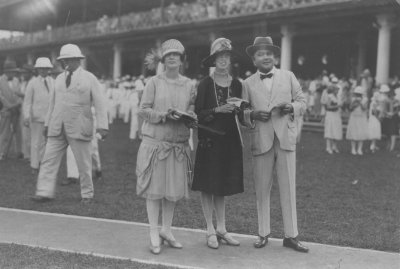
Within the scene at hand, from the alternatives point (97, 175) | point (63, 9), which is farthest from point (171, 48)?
point (63, 9)

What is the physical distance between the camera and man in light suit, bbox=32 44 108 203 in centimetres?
706

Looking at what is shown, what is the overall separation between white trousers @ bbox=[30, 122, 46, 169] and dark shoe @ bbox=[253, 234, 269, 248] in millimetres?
5230

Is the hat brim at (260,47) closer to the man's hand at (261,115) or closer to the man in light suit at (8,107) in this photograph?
the man's hand at (261,115)

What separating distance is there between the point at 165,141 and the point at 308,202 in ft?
9.60

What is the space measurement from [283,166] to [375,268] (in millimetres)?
1209

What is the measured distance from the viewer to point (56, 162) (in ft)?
23.6

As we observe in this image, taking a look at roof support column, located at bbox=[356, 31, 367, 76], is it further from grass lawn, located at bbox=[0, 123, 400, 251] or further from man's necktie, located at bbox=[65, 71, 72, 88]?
man's necktie, located at bbox=[65, 71, 72, 88]

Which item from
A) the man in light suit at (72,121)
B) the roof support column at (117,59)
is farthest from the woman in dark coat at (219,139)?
the roof support column at (117,59)

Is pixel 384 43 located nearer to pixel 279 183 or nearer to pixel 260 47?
pixel 260 47

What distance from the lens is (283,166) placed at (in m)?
5.23

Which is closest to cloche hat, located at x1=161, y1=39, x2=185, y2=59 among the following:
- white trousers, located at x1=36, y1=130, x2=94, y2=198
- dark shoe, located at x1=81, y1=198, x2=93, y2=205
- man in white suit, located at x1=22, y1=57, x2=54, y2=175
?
white trousers, located at x1=36, y1=130, x2=94, y2=198

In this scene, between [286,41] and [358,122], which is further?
[286,41]

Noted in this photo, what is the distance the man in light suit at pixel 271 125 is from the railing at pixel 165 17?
555 inches

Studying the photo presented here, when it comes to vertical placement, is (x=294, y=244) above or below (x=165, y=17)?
below
